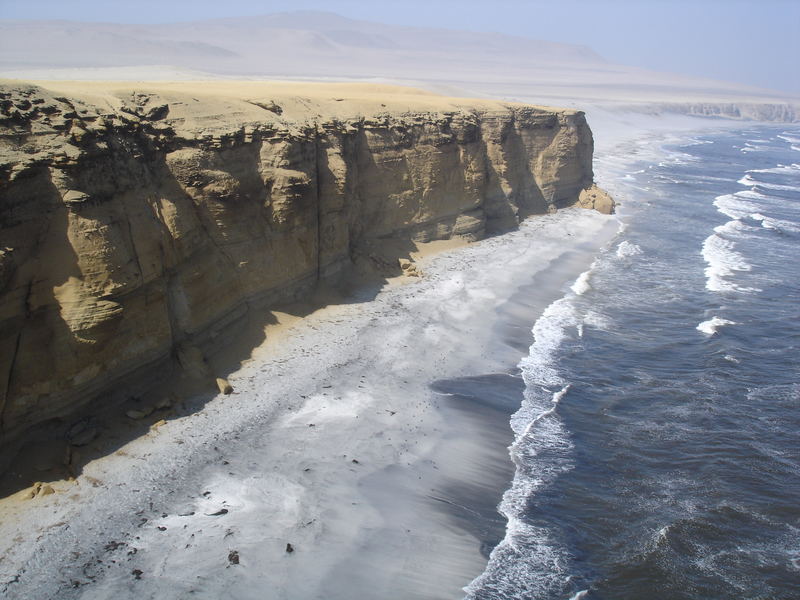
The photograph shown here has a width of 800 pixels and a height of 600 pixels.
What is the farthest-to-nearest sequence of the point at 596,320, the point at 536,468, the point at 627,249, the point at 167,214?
1. the point at 627,249
2. the point at 596,320
3. the point at 167,214
4. the point at 536,468

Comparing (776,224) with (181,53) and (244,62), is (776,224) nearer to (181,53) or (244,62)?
(244,62)

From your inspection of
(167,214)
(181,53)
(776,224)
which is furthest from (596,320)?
(181,53)

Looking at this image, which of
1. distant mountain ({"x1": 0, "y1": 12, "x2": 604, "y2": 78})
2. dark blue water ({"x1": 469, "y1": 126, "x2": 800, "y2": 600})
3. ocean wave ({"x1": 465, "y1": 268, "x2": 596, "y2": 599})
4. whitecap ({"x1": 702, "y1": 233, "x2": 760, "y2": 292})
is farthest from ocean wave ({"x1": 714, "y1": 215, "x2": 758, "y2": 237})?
distant mountain ({"x1": 0, "y1": 12, "x2": 604, "y2": 78})

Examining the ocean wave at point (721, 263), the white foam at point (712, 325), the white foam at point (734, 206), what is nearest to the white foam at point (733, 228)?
the ocean wave at point (721, 263)

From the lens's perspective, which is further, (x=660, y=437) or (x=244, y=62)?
(x=244, y=62)

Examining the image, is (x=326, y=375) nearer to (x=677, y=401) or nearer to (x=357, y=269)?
(x=357, y=269)

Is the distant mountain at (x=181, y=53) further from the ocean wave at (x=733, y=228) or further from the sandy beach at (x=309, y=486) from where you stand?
the sandy beach at (x=309, y=486)

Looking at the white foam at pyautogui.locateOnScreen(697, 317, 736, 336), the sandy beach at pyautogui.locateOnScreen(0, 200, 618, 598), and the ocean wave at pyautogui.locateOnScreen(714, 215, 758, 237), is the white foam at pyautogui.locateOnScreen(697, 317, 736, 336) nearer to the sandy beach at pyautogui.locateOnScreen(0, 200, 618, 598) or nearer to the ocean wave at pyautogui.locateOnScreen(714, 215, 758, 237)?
the sandy beach at pyautogui.locateOnScreen(0, 200, 618, 598)

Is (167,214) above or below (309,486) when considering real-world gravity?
above
